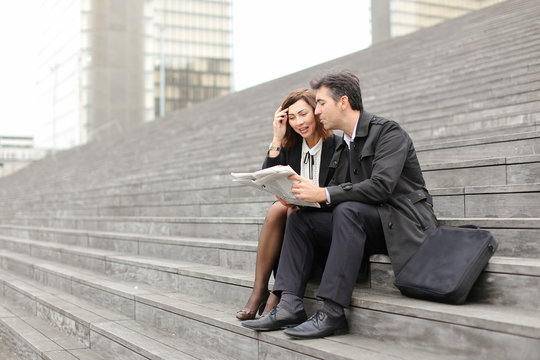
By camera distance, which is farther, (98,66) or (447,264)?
(98,66)

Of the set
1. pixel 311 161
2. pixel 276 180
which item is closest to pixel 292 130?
pixel 311 161

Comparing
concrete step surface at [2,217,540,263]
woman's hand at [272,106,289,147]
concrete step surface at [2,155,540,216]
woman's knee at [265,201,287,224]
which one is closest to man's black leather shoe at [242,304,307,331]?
woman's knee at [265,201,287,224]

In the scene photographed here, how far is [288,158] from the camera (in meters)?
3.32

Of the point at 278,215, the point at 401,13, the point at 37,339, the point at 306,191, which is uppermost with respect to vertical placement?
the point at 401,13

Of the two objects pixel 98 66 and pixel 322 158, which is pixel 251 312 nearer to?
pixel 322 158

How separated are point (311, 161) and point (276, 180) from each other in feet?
1.90

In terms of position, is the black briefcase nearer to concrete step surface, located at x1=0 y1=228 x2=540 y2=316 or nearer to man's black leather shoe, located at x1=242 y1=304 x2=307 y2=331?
concrete step surface, located at x1=0 y1=228 x2=540 y2=316

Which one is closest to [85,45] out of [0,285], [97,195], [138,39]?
[138,39]

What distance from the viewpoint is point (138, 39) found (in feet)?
130

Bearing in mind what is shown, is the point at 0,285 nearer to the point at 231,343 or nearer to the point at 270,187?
the point at 231,343

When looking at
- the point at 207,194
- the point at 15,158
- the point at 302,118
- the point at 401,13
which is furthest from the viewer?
the point at 15,158

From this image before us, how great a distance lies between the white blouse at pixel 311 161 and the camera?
10.4 feet

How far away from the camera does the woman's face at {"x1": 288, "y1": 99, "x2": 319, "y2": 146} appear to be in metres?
3.10

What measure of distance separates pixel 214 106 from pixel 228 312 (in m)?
11.1
